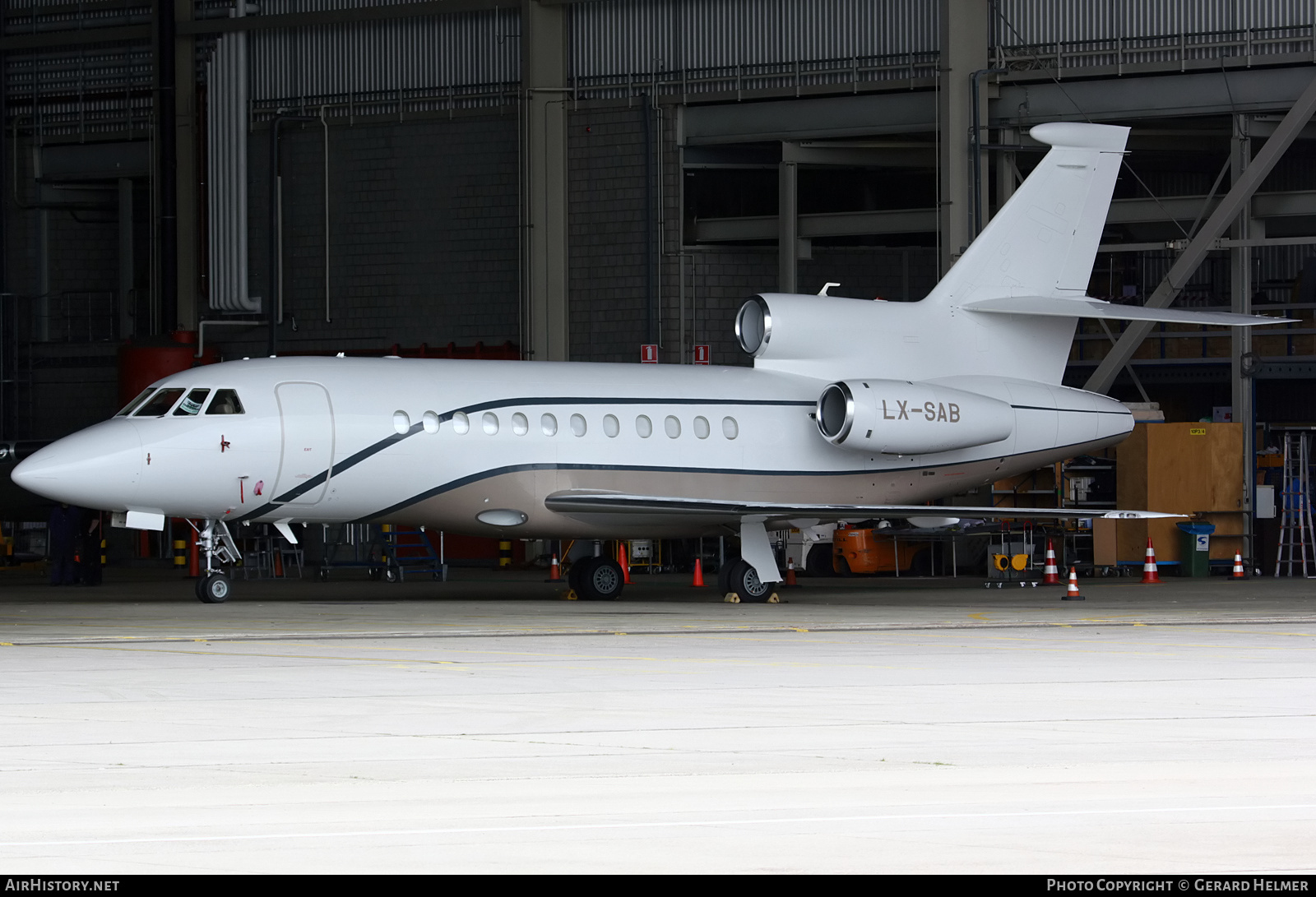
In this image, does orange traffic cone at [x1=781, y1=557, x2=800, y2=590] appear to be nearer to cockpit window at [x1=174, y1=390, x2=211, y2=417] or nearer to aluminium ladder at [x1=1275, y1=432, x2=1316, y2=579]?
aluminium ladder at [x1=1275, y1=432, x2=1316, y2=579]

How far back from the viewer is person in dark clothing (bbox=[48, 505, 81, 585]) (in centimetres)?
2805

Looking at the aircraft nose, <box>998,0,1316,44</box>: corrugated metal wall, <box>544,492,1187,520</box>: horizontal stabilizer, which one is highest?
<box>998,0,1316,44</box>: corrugated metal wall

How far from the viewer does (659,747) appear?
332 inches

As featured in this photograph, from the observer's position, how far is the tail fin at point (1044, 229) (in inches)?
948

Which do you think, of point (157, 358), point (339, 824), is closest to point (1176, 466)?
point (157, 358)

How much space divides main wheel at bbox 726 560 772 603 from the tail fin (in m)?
5.19

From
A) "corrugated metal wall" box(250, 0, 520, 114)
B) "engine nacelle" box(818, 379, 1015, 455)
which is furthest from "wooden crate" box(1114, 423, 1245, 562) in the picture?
"corrugated metal wall" box(250, 0, 520, 114)

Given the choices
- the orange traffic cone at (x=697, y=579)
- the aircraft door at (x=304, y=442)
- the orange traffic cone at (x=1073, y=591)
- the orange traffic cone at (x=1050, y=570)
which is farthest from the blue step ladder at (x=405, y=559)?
the orange traffic cone at (x=1073, y=591)

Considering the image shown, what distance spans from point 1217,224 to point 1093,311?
6.63m

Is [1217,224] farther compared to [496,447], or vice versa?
[1217,224]

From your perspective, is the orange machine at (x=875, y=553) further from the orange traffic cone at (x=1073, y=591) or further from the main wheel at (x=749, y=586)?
the orange traffic cone at (x=1073, y=591)

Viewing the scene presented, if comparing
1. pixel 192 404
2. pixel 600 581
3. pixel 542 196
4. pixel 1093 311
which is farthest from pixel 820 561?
pixel 192 404

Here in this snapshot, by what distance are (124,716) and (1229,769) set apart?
19.3 ft

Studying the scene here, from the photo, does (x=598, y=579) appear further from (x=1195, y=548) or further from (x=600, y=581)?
(x=1195, y=548)
